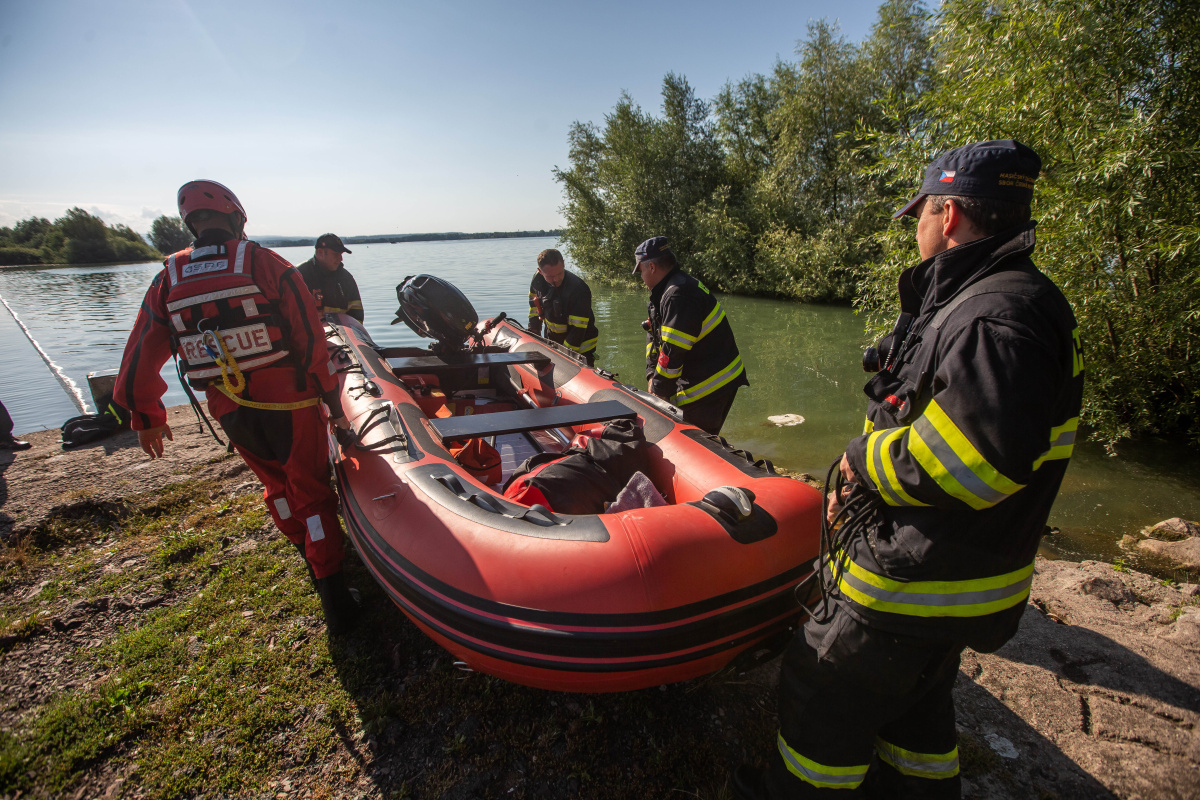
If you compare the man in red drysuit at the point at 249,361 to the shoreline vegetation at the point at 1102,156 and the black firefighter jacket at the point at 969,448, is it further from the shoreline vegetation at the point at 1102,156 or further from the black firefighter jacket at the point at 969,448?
the shoreline vegetation at the point at 1102,156

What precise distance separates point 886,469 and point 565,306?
157 inches

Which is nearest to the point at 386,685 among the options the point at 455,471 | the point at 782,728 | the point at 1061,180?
the point at 455,471

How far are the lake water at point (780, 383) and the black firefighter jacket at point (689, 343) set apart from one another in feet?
6.45

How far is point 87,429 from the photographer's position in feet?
14.5

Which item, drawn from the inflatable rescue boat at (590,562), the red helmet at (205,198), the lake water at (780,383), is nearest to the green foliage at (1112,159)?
the lake water at (780,383)

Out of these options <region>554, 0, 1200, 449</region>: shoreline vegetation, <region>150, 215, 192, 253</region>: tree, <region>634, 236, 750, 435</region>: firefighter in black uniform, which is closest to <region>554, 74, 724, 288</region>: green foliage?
<region>554, 0, 1200, 449</region>: shoreline vegetation

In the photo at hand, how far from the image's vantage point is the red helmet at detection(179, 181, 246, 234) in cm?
208

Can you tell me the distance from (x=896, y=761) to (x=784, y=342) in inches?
338

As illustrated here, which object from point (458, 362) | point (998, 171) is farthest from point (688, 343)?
point (998, 171)

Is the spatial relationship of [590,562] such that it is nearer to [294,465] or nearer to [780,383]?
[294,465]

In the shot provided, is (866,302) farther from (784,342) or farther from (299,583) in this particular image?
(299,583)

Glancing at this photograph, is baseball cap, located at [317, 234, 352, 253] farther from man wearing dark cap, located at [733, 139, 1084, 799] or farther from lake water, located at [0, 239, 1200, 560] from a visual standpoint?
man wearing dark cap, located at [733, 139, 1084, 799]

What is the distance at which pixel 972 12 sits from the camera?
441 centimetres

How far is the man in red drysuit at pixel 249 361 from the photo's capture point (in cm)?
202
